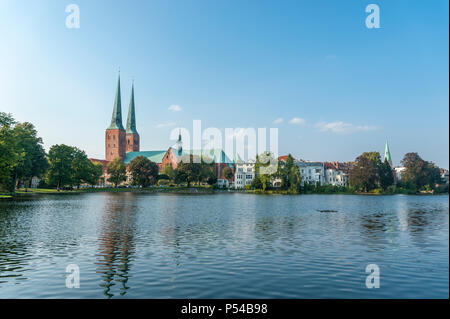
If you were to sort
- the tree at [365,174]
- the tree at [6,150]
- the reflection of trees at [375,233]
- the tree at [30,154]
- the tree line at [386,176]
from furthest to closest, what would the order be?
the tree line at [386,176] → the tree at [365,174] → the tree at [30,154] → the tree at [6,150] → the reflection of trees at [375,233]

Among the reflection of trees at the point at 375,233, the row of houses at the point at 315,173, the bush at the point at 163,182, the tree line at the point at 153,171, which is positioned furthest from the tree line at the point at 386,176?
the reflection of trees at the point at 375,233

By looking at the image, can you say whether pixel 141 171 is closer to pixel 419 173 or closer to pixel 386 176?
pixel 386 176

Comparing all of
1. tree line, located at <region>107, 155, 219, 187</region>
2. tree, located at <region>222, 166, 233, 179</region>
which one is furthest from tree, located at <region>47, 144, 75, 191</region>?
tree, located at <region>222, 166, 233, 179</region>

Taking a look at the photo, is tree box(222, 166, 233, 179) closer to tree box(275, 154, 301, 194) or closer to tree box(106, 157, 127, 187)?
tree box(106, 157, 127, 187)

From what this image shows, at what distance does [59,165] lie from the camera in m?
110

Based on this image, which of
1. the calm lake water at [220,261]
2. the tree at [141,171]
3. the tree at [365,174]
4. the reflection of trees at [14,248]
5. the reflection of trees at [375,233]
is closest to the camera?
the calm lake water at [220,261]

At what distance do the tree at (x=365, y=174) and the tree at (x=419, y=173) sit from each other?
471 inches

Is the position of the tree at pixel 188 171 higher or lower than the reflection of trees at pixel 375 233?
higher

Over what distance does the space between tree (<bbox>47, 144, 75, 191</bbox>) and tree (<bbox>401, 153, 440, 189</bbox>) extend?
121928 millimetres

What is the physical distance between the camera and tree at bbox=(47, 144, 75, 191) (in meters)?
109

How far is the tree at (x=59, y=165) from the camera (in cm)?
10888

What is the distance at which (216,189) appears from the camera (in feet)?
504

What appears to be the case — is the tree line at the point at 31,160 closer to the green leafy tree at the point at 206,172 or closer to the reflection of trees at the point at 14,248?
the reflection of trees at the point at 14,248
